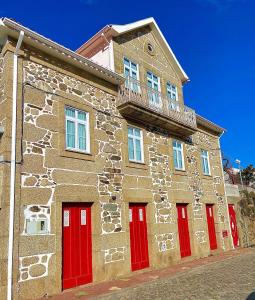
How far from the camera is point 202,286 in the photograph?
8156 mm

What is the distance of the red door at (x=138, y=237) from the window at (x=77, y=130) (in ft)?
9.64

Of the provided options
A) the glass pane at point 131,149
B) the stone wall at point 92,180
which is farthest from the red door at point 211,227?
the glass pane at point 131,149

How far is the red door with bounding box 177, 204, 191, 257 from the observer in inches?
515

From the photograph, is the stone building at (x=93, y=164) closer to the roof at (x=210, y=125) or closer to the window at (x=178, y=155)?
the window at (x=178, y=155)

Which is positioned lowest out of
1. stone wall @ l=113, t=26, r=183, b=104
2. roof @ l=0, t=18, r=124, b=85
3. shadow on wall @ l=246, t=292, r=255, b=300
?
shadow on wall @ l=246, t=292, r=255, b=300

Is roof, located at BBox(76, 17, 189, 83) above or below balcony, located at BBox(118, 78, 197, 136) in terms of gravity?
above

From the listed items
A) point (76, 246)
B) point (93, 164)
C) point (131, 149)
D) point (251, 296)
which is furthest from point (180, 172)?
point (251, 296)

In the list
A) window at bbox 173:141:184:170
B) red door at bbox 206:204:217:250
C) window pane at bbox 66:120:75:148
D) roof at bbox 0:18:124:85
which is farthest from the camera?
red door at bbox 206:204:217:250

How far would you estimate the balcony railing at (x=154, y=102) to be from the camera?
38.1 feet

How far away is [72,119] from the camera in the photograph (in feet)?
32.1

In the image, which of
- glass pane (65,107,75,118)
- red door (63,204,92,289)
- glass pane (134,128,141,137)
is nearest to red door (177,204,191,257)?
glass pane (134,128,141,137)

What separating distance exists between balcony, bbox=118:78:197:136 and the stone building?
2.2 inches

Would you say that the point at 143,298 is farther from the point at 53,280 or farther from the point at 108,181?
the point at 108,181

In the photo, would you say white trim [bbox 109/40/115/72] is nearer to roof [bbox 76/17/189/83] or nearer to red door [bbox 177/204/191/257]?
Answer: roof [bbox 76/17/189/83]
